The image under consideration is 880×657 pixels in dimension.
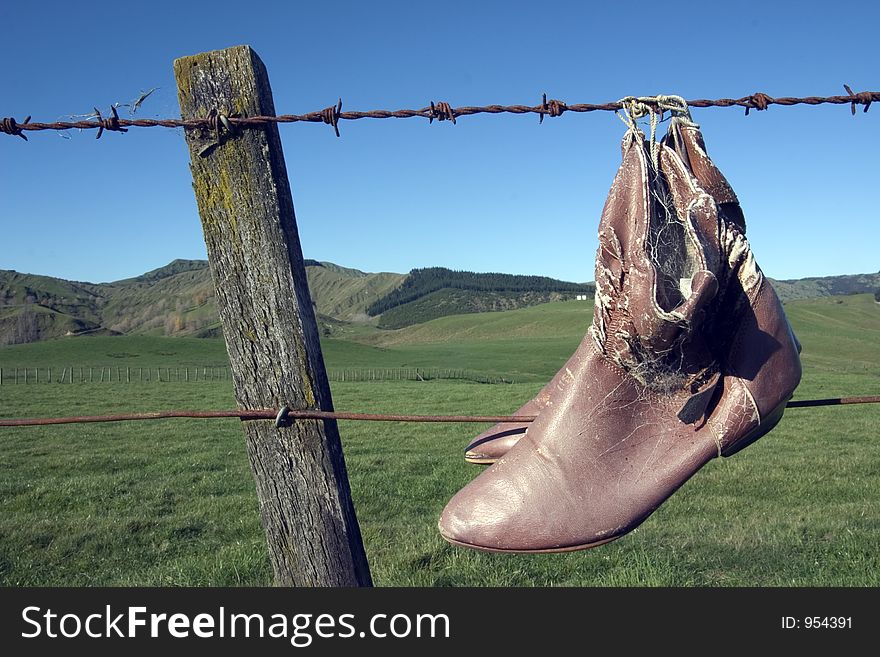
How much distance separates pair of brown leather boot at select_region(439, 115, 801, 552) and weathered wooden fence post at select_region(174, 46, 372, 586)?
499 millimetres

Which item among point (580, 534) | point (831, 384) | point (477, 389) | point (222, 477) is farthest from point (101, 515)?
point (831, 384)

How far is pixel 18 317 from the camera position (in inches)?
5659

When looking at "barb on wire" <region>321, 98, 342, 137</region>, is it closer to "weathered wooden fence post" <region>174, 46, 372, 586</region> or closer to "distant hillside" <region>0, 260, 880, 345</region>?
"weathered wooden fence post" <region>174, 46, 372, 586</region>

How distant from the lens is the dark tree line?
165875 mm

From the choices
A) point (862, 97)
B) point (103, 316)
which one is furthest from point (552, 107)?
point (103, 316)

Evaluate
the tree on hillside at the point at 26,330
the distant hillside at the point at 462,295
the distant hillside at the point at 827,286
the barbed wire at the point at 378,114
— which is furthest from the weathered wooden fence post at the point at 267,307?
the distant hillside at the point at 827,286

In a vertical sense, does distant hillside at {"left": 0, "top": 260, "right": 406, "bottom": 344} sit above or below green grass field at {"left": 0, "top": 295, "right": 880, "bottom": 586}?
above

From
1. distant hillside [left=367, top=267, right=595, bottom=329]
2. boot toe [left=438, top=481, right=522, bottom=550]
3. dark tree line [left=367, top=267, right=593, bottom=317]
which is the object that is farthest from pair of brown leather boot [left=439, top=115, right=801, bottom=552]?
dark tree line [left=367, top=267, right=593, bottom=317]

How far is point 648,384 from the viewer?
1456 mm

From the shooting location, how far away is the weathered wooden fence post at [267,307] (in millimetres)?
1801

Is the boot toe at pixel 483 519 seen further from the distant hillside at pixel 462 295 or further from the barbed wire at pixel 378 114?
the distant hillside at pixel 462 295

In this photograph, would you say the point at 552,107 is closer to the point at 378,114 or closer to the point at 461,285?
the point at 378,114

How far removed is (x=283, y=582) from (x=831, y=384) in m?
26.2

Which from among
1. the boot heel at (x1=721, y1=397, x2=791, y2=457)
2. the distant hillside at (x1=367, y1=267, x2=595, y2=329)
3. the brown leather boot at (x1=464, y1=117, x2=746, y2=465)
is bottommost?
the boot heel at (x1=721, y1=397, x2=791, y2=457)
